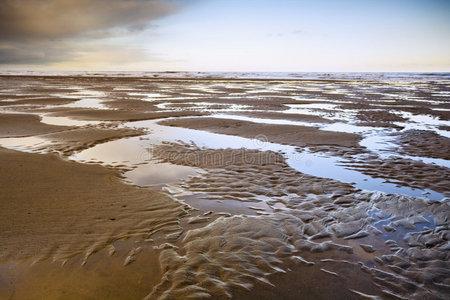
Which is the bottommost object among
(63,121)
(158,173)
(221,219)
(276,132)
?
(221,219)

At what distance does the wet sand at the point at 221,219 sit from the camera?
409 cm

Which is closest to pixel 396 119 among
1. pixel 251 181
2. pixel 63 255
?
pixel 251 181

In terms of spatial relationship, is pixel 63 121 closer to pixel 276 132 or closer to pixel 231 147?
pixel 231 147

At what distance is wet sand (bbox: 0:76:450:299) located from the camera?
409 centimetres

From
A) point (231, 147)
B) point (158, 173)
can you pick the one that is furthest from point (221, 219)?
point (231, 147)

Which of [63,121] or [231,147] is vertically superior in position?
[63,121]

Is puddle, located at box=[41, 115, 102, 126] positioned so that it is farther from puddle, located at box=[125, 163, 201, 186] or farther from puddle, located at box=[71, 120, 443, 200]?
puddle, located at box=[125, 163, 201, 186]

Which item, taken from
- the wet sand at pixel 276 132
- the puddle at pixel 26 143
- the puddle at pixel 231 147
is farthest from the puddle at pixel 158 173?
the wet sand at pixel 276 132

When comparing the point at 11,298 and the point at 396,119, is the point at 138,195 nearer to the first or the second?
the point at 11,298

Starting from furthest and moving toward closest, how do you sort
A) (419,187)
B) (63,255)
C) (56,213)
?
(419,187), (56,213), (63,255)

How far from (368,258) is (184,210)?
3.03m

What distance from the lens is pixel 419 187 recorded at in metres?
7.54

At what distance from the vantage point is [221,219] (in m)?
5.75

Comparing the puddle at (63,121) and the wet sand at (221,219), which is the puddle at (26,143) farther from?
the puddle at (63,121)
